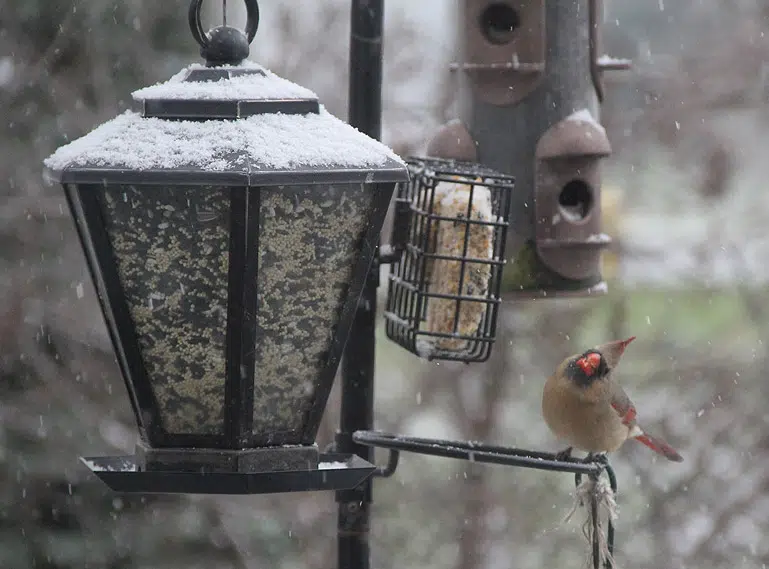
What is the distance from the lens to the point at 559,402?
280 cm

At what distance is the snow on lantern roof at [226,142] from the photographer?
1531 mm

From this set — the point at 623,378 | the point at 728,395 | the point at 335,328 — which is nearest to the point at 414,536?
the point at 623,378

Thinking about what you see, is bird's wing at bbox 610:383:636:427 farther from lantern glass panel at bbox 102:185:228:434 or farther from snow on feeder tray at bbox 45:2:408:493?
lantern glass panel at bbox 102:185:228:434

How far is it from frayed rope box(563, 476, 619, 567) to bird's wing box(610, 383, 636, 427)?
62 cm

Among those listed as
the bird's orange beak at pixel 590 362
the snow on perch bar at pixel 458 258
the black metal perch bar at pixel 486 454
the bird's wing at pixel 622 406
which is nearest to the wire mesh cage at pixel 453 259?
the snow on perch bar at pixel 458 258

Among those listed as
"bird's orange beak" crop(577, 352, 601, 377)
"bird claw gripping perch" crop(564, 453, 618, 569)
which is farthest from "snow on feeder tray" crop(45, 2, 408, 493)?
"bird's orange beak" crop(577, 352, 601, 377)

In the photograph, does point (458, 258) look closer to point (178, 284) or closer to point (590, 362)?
point (590, 362)

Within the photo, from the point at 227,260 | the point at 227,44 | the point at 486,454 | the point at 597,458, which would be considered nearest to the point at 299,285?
the point at 227,260

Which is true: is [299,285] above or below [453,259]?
above

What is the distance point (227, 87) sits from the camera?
1.68m

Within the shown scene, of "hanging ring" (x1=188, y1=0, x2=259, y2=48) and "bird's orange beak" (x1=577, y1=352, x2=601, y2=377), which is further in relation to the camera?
"bird's orange beak" (x1=577, y1=352, x2=601, y2=377)

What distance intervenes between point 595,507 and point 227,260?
93 cm

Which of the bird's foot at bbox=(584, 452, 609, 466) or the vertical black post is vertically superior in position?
the vertical black post

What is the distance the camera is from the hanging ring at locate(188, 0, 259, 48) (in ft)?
5.39
